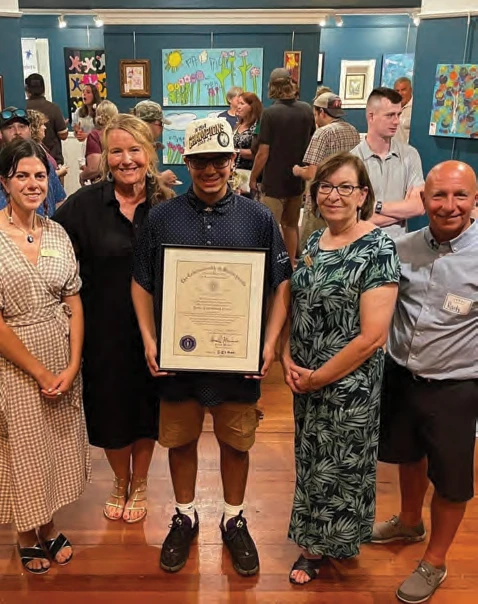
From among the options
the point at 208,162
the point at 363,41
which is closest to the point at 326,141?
the point at 208,162

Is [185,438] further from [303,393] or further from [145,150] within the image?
[145,150]

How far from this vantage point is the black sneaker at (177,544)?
2.27 metres

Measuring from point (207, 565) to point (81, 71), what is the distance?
30.4 feet

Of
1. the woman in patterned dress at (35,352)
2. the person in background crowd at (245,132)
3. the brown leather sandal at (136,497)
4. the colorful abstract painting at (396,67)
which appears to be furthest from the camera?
the colorful abstract painting at (396,67)

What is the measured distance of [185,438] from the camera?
7.07ft

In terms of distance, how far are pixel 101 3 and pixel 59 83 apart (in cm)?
302

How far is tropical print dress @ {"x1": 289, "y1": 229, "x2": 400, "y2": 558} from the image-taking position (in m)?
1.82

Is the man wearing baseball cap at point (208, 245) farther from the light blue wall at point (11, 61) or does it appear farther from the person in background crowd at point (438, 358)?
the light blue wall at point (11, 61)

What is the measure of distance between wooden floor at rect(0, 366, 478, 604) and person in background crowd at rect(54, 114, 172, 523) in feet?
1.40

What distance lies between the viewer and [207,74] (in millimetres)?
7500

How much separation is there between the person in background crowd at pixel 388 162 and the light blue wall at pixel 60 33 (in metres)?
8.17

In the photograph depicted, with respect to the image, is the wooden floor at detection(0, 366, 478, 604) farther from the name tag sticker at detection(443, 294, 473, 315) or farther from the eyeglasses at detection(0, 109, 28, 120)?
the eyeglasses at detection(0, 109, 28, 120)

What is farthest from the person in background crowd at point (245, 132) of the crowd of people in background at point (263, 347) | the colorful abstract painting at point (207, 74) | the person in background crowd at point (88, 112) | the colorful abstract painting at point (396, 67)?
the colorful abstract painting at point (396, 67)

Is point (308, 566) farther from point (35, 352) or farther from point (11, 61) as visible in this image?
point (11, 61)
